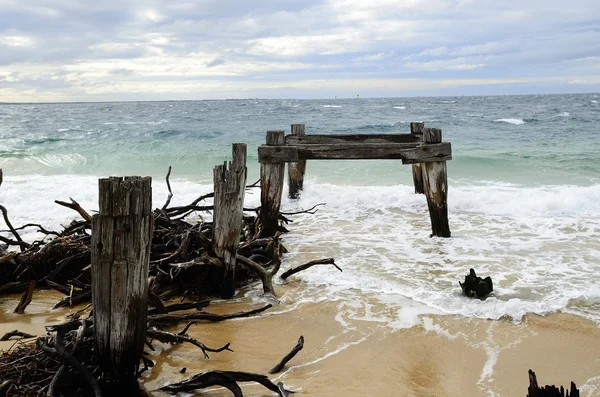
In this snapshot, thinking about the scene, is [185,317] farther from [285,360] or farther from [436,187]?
[436,187]

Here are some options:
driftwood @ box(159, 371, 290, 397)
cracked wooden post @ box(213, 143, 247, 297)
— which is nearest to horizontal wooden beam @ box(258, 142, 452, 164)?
cracked wooden post @ box(213, 143, 247, 297)

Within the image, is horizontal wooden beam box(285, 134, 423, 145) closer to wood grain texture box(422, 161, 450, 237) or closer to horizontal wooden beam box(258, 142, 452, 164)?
wood grain texture box(422, 161, 450, 237)

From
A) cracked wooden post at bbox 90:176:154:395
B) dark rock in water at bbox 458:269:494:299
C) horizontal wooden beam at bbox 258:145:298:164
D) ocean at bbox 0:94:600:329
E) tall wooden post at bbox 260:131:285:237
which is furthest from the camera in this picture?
tall wooden post at bbox 260:131:285:237

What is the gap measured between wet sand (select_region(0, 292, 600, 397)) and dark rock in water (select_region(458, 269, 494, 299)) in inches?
21.3

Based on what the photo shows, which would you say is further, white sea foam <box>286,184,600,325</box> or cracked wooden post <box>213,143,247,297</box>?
white sea foam <box>286,184,600,325</box>

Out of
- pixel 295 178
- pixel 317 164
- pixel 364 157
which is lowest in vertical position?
pixel 317 164

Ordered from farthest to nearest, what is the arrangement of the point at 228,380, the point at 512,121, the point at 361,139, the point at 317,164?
the point at 512,121 < the point at 317,164 < the point at 361,139 < the point at 228,380

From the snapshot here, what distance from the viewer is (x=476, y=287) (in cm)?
557

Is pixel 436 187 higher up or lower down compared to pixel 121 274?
lower down

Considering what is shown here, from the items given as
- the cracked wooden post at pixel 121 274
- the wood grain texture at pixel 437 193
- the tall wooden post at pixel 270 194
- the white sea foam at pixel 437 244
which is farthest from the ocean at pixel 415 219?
the cracked wooden post at pixel 121 274

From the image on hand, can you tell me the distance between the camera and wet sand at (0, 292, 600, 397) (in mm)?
3910

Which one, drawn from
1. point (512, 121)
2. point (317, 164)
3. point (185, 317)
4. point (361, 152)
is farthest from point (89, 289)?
point (512, 121)

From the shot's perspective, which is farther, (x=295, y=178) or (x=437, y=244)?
(x=295, y=178)

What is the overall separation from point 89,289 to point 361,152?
401 centimetres
